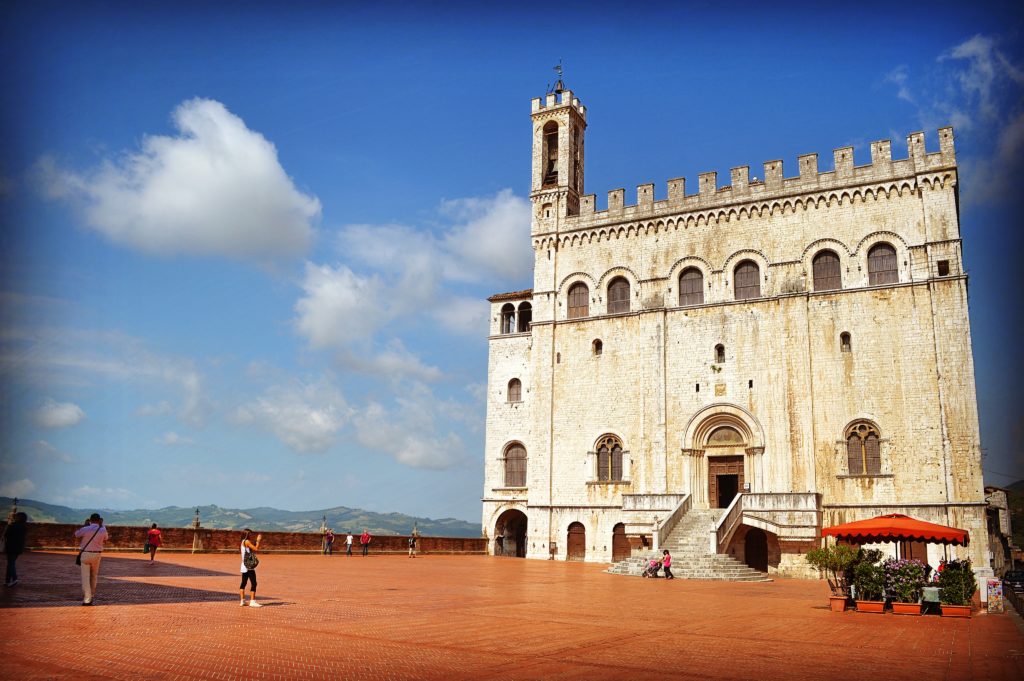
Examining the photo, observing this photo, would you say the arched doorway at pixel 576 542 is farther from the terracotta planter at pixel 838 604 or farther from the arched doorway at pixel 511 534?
the terracotta planter at pixel 838 604

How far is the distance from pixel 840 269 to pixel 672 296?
286 inches

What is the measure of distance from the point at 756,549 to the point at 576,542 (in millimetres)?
8582

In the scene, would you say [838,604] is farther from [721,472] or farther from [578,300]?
[578,300]

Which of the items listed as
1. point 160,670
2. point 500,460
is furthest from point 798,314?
point 160,670

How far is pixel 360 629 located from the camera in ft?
40.9

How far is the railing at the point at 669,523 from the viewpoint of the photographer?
30.0 m

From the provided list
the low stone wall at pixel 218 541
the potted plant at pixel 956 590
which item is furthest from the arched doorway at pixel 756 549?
the potted plant at pixel 956 590

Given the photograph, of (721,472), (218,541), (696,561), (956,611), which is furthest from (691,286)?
(218,541)

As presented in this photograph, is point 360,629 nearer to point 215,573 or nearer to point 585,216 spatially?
point 215,573

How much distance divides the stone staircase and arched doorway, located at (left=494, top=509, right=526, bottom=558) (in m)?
12.2

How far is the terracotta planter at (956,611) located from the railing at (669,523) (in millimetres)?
13654

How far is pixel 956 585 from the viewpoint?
16891mm

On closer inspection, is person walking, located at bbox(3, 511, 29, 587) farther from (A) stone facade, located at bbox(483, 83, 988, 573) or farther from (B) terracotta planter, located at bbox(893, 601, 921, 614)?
(A) stone facade, located at bbox(483, 83, 988, 573)

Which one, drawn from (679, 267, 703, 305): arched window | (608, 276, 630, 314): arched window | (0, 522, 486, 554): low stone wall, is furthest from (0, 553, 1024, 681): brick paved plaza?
(608, 276, 630, 314): arched window
